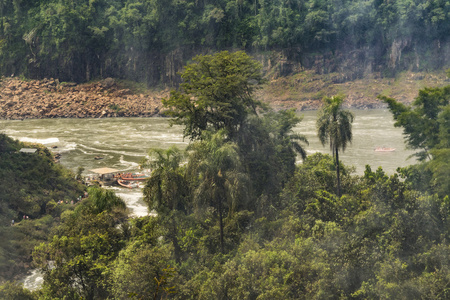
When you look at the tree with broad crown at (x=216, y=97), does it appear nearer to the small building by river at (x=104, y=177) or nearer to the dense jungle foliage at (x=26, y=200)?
the dense jungle foliage at (x=26, y=200)

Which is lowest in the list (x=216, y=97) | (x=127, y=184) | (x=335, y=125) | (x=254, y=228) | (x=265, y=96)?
(x=127, y=184)

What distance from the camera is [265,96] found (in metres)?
101

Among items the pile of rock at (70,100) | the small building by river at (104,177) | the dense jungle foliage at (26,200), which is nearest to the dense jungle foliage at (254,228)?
the dense jungle foliage at (26,200)

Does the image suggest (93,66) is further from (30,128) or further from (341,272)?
(341,272)

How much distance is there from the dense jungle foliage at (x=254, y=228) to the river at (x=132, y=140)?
8267 millimetres

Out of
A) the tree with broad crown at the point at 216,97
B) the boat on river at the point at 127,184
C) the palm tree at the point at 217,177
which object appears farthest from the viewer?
the boat on river at the point at 127,184

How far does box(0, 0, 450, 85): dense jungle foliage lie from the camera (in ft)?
347

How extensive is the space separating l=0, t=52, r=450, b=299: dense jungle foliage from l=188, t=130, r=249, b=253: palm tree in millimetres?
48

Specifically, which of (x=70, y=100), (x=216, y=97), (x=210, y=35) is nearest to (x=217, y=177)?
(x=216, y=97)

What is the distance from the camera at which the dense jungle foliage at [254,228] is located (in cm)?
→ 1783

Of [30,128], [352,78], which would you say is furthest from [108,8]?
[352,78]

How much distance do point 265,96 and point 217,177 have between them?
262 ft

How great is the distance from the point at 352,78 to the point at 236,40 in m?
31.1

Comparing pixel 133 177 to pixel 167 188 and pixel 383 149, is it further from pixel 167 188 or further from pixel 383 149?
pixel 383 149
